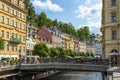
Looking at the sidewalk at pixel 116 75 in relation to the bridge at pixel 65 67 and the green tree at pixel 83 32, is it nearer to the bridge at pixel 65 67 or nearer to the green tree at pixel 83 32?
the bridge at pixel 65 67

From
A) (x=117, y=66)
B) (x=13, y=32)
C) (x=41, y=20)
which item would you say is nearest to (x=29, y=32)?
(x=13, y=32)

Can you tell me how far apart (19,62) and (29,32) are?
157ft

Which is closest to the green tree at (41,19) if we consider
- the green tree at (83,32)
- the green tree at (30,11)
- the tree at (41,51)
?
the green tree at (30,11)

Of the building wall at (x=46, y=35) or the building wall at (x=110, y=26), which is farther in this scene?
the building wall at (x=46, y=35)

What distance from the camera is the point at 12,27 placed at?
6956 centimetres

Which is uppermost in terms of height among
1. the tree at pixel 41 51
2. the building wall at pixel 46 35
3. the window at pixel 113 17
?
the building wall at pixel 46 35

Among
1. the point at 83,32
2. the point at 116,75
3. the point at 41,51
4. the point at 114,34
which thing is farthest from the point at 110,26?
the point at 83,32

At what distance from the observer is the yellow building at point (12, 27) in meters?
64.8

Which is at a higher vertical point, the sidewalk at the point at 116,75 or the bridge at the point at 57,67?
the bridge at the point at 57,67

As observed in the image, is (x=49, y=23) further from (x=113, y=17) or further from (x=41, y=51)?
(x=113, y=17)

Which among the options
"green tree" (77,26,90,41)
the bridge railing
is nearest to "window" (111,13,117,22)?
the bridge railing

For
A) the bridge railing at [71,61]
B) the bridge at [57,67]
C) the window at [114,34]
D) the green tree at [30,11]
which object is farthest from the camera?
the green tree at [30,11]

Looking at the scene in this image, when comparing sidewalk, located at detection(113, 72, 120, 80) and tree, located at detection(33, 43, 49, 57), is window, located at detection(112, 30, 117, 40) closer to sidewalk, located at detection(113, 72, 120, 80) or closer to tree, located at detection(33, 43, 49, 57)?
sidewalk, located at detection(113, 72, 120, 80)

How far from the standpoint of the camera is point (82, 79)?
57906mm
